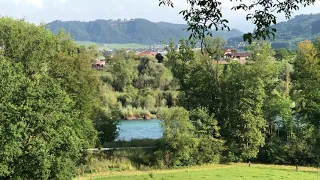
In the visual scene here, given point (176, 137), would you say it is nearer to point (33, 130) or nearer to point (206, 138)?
point (206, 138)

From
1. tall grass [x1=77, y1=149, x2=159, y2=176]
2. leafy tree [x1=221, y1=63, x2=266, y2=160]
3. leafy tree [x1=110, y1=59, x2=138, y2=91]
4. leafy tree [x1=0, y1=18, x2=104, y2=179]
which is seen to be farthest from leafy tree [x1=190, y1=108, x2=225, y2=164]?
leafy tree [x1=110, y1=59, x2=138, y2=91]

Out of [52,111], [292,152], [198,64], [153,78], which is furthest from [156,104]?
[52,111]

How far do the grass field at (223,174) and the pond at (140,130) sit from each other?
13.8 m

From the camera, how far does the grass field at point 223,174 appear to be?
29.5 m

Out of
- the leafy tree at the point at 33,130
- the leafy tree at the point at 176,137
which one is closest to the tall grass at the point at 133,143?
the leafy tree at the point at 176,137

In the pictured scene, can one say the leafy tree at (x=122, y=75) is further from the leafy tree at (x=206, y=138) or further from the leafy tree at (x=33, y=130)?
the leafy tree at (x=33, y=130)

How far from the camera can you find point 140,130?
5434cm

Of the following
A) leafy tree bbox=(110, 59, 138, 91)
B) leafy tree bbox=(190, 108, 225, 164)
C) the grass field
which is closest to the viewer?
the grass field

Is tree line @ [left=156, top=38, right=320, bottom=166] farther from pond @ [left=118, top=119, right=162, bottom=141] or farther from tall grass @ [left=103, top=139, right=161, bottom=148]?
pond @ [left=118, top=119, right=162, bottom=141]

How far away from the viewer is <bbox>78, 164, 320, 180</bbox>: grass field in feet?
96.8

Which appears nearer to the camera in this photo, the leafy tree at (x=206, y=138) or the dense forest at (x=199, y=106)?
the dense forest at (x=199, y=106)

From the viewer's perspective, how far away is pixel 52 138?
24.7 meters

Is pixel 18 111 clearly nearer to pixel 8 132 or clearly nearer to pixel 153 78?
pixel 8 132

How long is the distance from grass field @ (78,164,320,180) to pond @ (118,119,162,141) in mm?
13791
